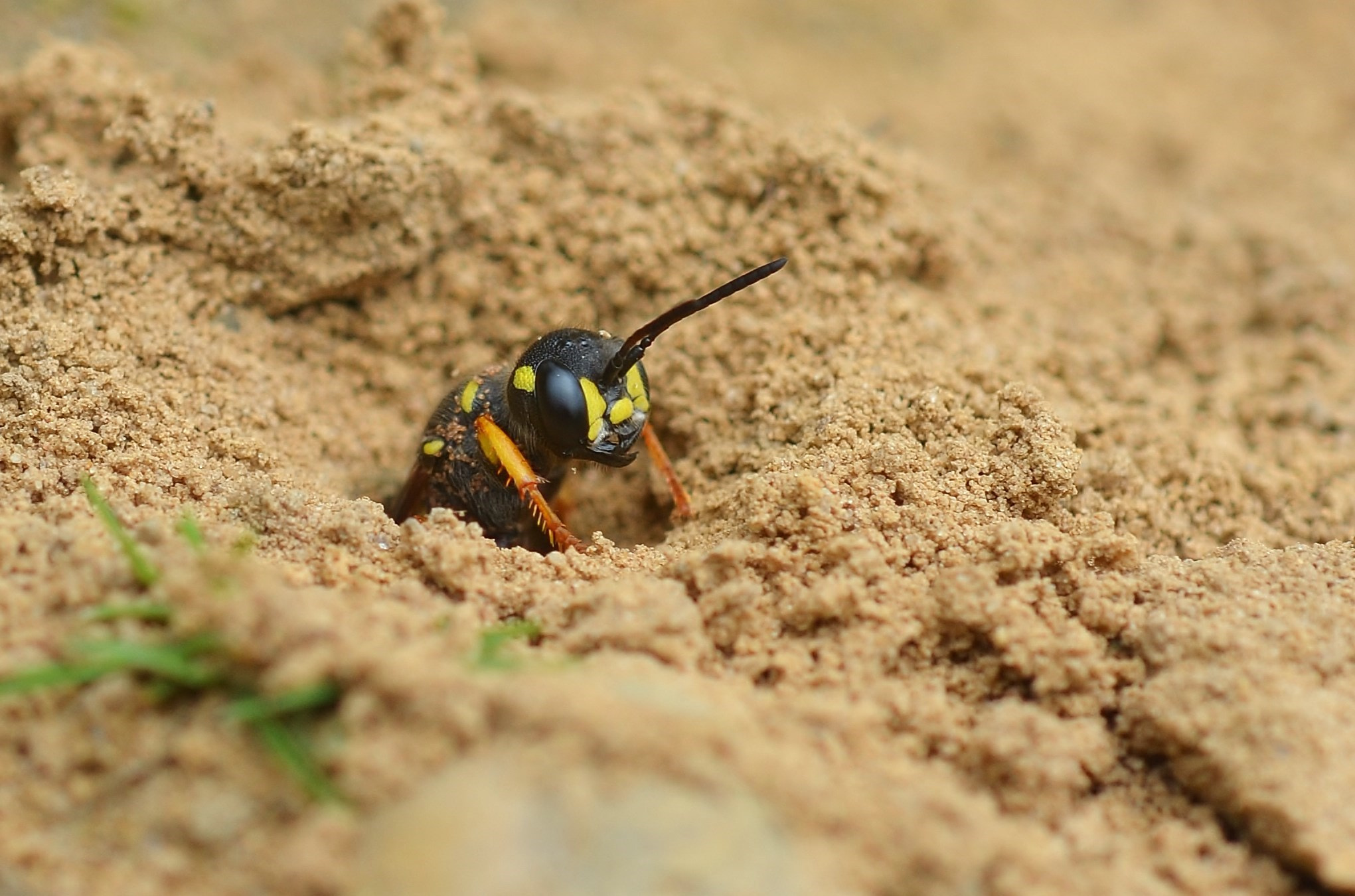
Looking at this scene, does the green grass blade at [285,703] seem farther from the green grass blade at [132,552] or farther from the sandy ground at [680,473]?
the green grass blade at [132,552]

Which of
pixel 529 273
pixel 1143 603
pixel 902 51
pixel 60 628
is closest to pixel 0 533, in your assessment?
pixel 60 628

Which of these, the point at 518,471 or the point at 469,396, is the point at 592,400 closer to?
the point at 518,471

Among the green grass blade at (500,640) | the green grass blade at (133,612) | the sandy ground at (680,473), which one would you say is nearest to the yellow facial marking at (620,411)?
the sandy ground at (680,473)

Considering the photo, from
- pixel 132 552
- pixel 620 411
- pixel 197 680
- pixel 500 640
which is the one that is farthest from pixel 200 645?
pixel 620 411

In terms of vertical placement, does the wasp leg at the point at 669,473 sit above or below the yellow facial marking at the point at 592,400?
below

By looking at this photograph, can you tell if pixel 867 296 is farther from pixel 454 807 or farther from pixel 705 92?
pixel 454 807
